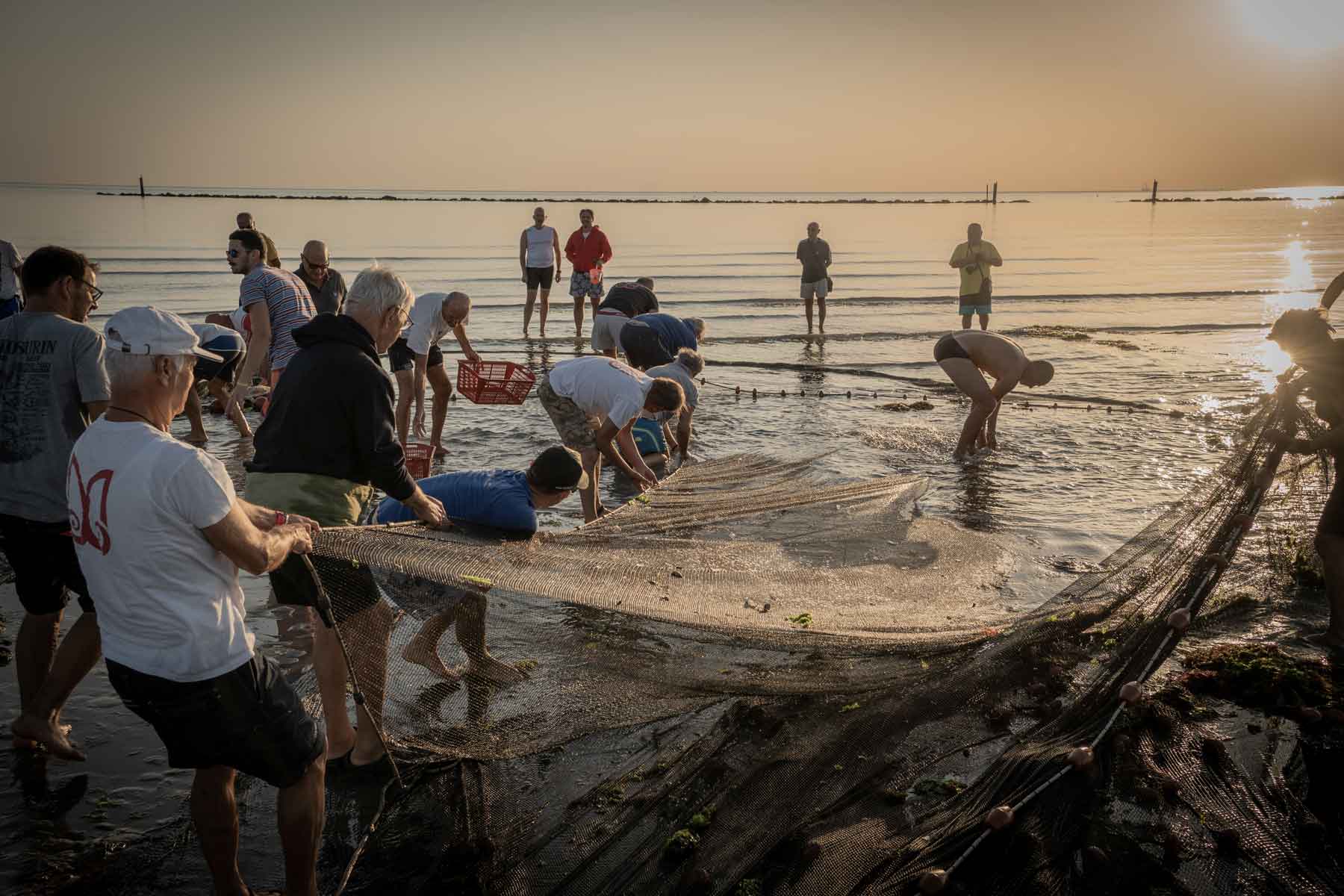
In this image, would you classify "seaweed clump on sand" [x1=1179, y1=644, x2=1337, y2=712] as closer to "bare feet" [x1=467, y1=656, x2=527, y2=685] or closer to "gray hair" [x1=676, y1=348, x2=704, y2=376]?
"bare feet" [x1=467, y1=656, x2=527, y2=685]

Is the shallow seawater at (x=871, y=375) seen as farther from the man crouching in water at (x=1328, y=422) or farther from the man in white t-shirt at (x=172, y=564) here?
the man crouching in water at (x=1328, y=422)

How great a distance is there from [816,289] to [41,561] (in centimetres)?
1589

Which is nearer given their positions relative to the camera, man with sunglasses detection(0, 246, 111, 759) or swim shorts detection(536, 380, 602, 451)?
man with sunglasses detection(0, 246, 111, 759)

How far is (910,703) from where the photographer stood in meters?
4.04

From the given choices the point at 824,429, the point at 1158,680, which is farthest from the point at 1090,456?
the point at 1158,680

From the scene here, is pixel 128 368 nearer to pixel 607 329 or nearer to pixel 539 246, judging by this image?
pixel 607 329

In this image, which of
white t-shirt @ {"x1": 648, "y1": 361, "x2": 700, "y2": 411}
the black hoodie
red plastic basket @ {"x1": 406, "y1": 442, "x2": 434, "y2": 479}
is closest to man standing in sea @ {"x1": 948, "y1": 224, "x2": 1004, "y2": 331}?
white t-shirt @ {"x1": 648, "y1": 361, "x2": 700, "y2": 411}

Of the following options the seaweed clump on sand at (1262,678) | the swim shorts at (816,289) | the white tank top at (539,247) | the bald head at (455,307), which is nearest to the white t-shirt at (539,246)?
the white tank top at (539,247)

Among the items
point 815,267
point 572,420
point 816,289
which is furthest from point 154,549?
point 816,289

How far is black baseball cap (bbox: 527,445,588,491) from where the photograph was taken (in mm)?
4277

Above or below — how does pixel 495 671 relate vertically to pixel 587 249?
A: below

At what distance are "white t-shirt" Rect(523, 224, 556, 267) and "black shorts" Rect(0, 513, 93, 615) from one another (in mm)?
13241

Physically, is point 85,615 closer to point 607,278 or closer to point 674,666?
point 674,666

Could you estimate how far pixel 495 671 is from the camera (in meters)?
4.02
